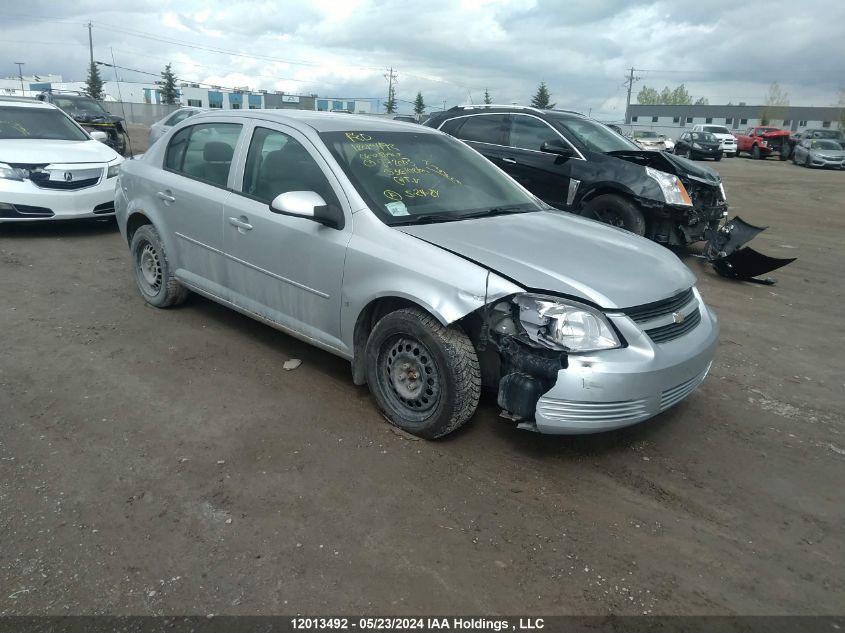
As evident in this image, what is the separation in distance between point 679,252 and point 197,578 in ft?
26.4

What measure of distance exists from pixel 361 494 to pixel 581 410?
114cm

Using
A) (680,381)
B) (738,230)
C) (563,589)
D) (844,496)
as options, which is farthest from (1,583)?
(738,230)

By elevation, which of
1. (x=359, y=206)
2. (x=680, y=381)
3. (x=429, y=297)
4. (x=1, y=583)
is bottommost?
(x=1, y=583)

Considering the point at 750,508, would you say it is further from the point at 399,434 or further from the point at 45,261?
the point at 45,261

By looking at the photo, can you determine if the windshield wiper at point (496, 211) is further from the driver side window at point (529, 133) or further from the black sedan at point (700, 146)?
the black sedan at point (700, 146)

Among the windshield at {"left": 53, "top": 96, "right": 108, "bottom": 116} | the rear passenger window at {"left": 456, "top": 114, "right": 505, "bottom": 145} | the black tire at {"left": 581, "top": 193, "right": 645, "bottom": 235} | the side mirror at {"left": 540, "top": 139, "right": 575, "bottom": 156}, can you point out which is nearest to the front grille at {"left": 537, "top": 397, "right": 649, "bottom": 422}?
the black tire at {"left": 581, "top": 193, "right": 645, "bottom": 235}

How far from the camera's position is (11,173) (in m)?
7.92

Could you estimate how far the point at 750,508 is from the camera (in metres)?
3.19

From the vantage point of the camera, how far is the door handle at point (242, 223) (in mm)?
4406

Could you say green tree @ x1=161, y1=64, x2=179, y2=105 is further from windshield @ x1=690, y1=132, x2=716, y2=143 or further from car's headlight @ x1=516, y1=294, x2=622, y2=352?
car's headlight @ x1=516, y1=294, x2=622, y2=352

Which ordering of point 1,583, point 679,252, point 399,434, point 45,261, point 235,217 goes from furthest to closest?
point 679,252 < point 45,261 < point 235,217 < point 399,434 < point 1,583

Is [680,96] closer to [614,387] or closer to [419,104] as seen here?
[419,104]

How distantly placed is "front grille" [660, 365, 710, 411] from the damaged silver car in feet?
0.04

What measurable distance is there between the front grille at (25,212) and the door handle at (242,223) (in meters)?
4.94
